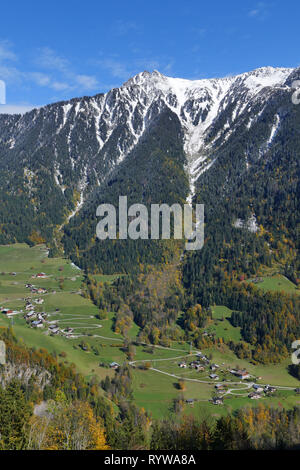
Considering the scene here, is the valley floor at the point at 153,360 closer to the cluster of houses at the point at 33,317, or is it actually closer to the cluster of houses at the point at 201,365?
the cluster of houses at the point at 33,317

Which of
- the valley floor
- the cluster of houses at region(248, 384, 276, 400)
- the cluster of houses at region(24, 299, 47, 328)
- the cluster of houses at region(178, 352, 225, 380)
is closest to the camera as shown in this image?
the valley floor

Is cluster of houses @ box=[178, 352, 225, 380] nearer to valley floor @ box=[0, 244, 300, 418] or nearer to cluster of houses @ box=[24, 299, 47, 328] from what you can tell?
valley floor @ box=[0, 244, 300, 418]

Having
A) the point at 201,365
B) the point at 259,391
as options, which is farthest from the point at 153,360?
the point at 259,391

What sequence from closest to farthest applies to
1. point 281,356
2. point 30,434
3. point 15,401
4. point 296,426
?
point 30,434 → point 15,401 → point 296,426 → point 281,356

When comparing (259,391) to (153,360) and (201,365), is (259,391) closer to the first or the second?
(201,365)

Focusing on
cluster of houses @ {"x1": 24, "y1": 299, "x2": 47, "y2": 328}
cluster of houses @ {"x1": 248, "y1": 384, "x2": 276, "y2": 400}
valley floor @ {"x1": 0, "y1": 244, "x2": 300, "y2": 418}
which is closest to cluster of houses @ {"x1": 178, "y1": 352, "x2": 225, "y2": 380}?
valley floor @ {"x1": 0, "y1": 244, "x2": 300, "y2": 418}

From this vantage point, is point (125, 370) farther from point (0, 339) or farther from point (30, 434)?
point (30, 434)

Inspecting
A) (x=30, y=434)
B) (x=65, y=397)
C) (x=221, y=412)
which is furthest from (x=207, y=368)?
(x=30, y=434)
